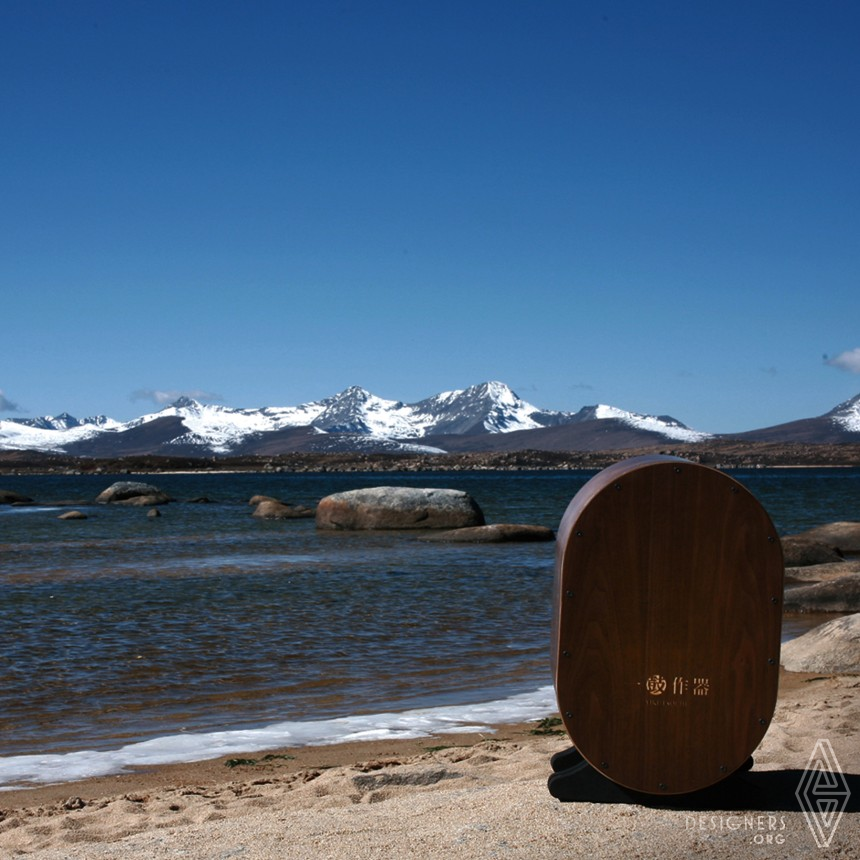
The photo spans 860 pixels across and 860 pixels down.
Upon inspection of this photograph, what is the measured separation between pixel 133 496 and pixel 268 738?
174 feet

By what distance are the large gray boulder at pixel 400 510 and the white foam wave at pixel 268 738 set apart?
22770 millimetres

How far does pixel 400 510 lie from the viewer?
33.2 metres

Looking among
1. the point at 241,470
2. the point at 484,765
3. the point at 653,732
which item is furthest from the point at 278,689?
the point at 241,470

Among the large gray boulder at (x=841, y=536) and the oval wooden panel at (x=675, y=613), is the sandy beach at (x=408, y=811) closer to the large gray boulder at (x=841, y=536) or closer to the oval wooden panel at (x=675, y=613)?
the oval wooden panel at (x=675, y=613)

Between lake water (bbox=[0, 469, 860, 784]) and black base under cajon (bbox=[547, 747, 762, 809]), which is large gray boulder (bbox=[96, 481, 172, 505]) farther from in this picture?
black base under cajon (bbox=[547, 747, 762, 809])

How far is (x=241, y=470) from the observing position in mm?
186500

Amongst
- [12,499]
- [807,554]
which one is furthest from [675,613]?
[12,499]

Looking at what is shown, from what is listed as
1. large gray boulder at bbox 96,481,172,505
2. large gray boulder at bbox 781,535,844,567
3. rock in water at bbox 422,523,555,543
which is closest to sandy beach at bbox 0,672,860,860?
large gray boulder at bbox 781,535,844,567

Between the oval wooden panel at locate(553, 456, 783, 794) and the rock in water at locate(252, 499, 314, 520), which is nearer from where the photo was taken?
the oval wooden panel at locate(553, 456, 783, 794)

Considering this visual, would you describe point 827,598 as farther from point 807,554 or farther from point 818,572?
point 807,554

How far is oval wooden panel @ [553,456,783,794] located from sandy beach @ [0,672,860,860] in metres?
0.35

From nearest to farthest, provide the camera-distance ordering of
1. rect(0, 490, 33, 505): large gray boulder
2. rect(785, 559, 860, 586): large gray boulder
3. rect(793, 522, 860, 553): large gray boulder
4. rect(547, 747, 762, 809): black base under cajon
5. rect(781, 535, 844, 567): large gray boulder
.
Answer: rect(547, 747, 762, 809): black base under cajon
rect(785, 559, 860, 586): large gray boulder
rect(781, 535, 844, 567): large gray boulder
rect(793, 522, 860, 553): large gray boulder
rect(0, 490, 33, 505): large gray boulder

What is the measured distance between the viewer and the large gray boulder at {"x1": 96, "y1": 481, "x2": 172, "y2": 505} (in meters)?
57.5

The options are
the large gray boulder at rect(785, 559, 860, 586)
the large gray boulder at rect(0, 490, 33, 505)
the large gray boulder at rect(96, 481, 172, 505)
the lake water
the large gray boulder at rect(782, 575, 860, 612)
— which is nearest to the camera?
the lake water
